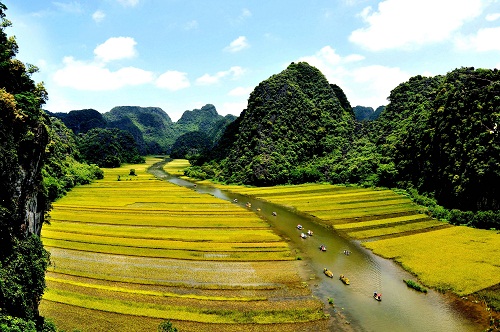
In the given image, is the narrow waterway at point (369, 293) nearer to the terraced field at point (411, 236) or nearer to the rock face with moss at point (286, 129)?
the terraced field at point (411, 236)

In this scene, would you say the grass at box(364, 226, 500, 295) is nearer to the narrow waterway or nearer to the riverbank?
the riverbank

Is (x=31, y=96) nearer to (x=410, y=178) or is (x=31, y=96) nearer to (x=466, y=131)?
(x=466, y=131)

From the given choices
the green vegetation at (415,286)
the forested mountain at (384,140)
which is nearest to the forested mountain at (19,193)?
the green vegetation at (415,286)

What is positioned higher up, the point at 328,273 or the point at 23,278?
the point at 23,278

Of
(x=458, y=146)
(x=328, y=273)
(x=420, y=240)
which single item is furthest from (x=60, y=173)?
(x=458, y=146)

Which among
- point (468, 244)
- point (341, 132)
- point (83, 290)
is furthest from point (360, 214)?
point (341, 132)

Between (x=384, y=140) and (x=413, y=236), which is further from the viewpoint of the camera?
(x=384, y=140)

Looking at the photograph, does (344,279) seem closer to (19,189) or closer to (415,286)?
(415,286)
